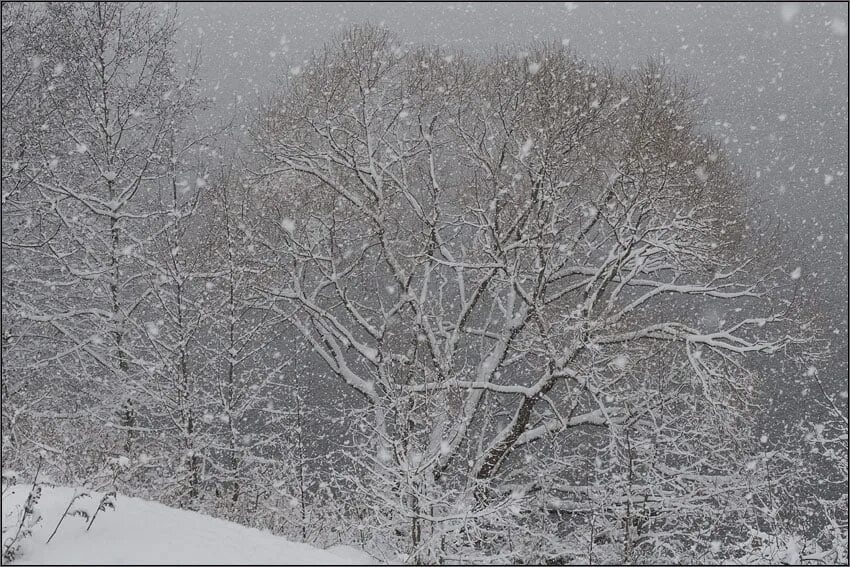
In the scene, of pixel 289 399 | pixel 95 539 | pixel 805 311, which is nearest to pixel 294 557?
pixel 95 539

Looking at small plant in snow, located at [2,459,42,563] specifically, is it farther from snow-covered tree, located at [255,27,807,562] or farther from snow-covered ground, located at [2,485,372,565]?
snow-covered tree, located at [255,27,807,562]

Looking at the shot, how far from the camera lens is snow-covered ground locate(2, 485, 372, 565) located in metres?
3.95

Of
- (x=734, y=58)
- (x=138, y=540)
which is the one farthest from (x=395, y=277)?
(x=734, y=58)

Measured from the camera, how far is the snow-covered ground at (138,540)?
3.95 m

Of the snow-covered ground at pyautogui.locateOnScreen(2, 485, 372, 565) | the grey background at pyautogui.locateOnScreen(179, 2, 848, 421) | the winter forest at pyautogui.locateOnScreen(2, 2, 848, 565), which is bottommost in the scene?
the snow-covered ground at pyautogui.locateOnScreen(2, 485, 372, 565)

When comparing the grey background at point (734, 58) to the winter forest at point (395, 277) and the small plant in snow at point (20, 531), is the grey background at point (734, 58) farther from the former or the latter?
the small plant in snow at point (20, 531)

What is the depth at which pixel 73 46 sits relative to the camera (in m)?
11.0

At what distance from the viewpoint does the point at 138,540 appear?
166 inches

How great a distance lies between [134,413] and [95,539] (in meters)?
7.58

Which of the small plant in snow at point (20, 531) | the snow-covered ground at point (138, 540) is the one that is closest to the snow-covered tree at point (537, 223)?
the snow-covered ground at point (138, 540)

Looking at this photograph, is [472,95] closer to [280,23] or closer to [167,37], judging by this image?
[167,37]

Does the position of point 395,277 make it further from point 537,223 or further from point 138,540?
point 138,540

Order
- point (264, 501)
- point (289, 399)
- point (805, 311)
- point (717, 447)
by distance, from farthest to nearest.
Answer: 1. point (289, 399)
2. point (805, 311)
3. point (717, 447)
4. point (264, 501)

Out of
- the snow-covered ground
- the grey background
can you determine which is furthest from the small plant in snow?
the grey background
